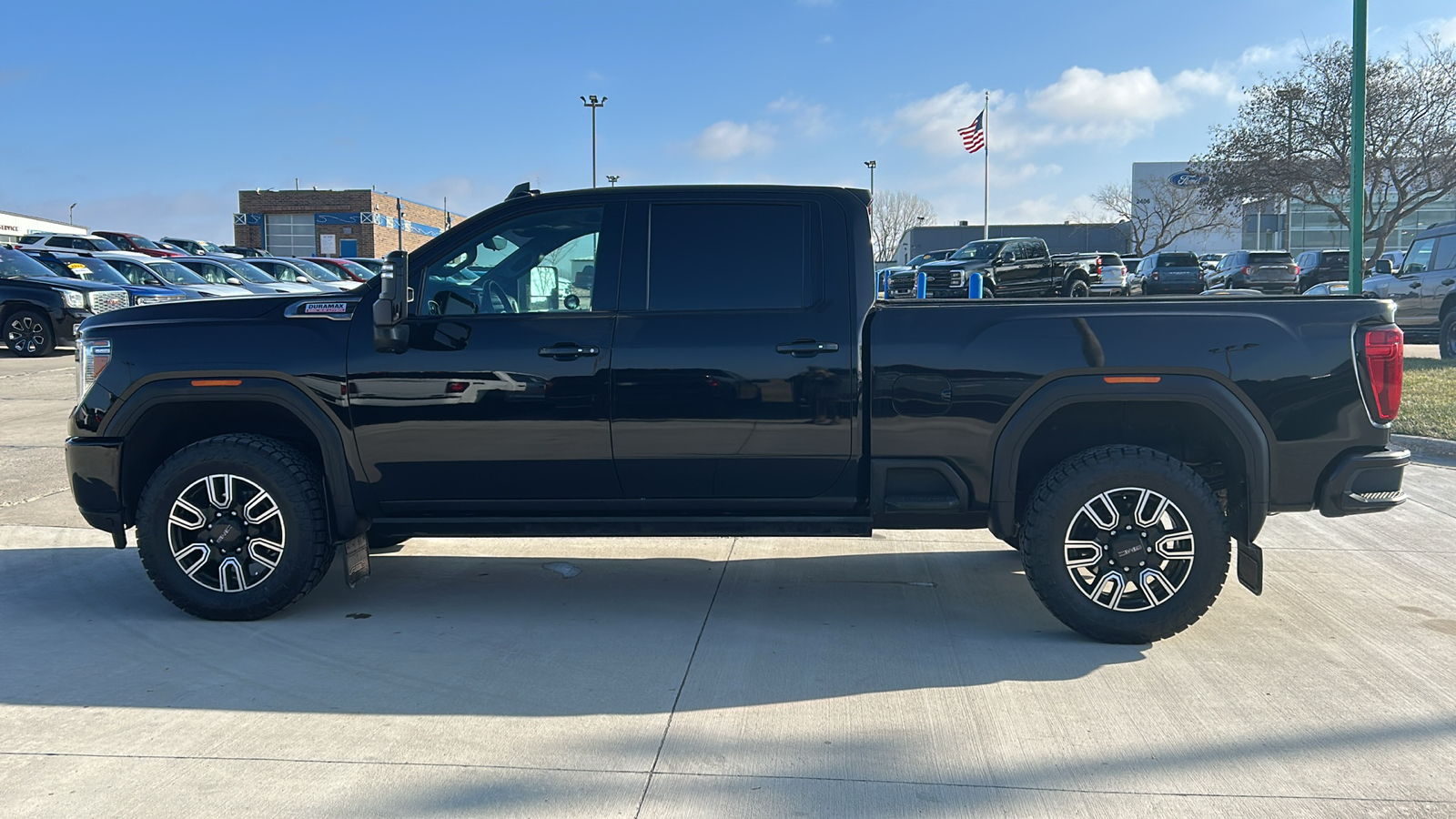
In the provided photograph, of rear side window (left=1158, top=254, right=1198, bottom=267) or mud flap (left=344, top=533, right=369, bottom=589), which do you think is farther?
rear side window (left=1158, top=254, right=1198, bottom=267)

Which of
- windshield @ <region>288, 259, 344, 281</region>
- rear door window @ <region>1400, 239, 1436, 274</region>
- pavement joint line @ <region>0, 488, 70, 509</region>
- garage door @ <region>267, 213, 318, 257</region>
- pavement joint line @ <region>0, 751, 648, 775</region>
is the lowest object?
pavement joint line @ <region>0, 751, 648, 775</region>

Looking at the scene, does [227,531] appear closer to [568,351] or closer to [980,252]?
[568,351]

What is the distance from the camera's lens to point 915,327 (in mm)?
A: 4652

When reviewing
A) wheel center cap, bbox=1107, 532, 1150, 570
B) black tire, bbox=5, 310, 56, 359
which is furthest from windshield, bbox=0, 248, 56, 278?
wheel center cap, bbox=1107, 532, 1150, 570

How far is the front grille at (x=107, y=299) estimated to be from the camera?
16875 mm

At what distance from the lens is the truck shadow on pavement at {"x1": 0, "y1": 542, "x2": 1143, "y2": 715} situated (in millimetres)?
4156

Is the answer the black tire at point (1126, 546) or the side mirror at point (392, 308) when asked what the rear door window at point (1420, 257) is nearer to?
the black tire at point (1126, 546)

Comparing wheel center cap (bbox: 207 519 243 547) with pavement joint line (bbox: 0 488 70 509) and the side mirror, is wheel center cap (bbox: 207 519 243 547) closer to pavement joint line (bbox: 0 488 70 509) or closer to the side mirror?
the side mirror

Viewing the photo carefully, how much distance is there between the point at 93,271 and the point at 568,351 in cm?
1768

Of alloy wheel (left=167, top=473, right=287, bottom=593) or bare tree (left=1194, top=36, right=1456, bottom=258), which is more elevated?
bare tree (left=1194, top=36, right=1456, bottom=258)

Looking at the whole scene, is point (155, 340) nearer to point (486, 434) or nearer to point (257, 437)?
point (257, 437)

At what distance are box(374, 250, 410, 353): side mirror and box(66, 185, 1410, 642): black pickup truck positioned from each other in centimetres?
1

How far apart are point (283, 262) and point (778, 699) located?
79.8 feet

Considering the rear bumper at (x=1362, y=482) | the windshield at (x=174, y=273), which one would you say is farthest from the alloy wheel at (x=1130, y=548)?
the windshield at (x=174, y=273)
